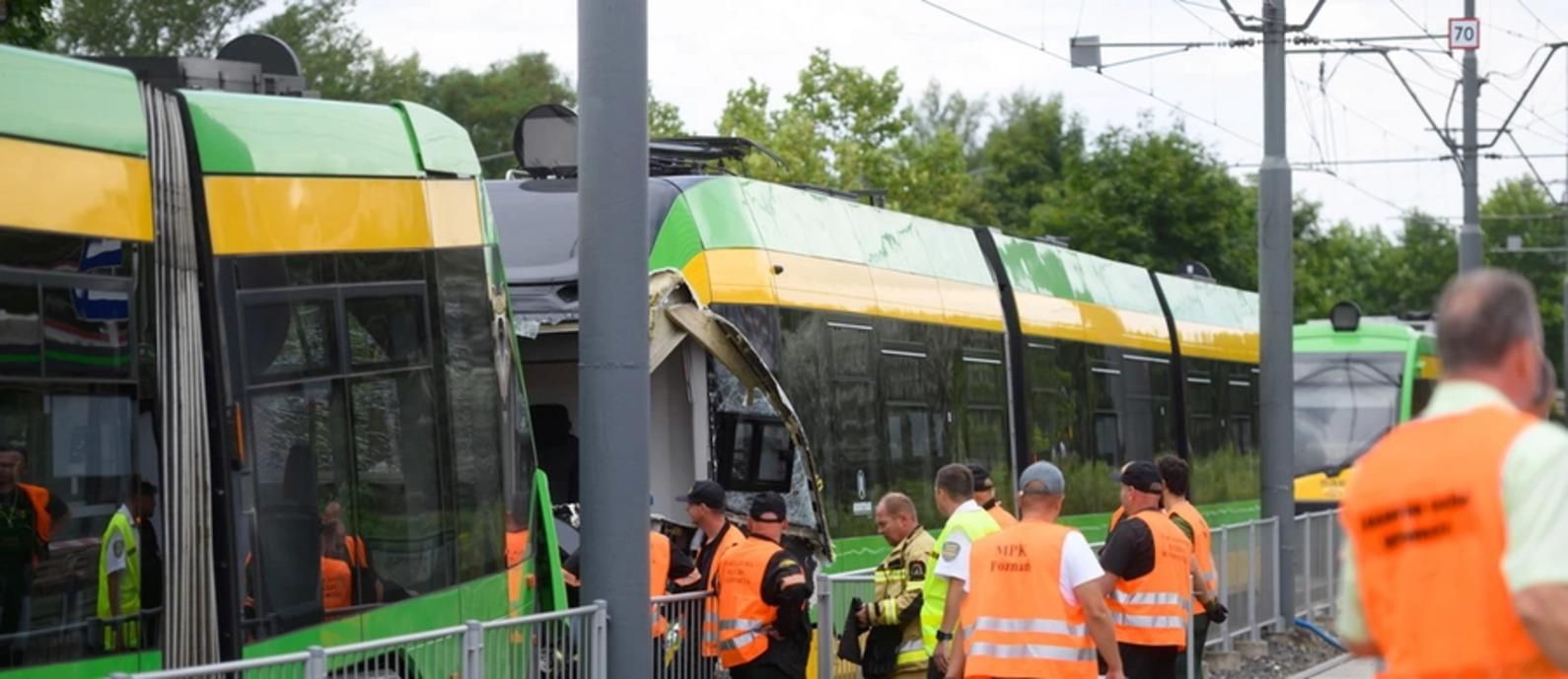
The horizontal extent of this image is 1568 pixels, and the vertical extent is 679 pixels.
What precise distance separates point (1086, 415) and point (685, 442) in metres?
7.57

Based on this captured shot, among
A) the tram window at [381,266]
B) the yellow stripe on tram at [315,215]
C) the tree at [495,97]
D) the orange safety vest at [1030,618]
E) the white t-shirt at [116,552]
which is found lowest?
the orange safety vest at [1030,618]

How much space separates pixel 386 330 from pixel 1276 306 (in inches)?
507

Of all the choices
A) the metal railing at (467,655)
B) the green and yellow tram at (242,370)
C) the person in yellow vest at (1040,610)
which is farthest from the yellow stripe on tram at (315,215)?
the person in yellow vest at (1040,610)

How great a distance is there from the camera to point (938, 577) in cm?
977

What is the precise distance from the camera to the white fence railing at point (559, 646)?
7.59 metres

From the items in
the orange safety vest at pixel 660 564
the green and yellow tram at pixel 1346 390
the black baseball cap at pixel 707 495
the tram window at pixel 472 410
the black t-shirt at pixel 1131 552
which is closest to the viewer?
the tram window at pixel 472 410

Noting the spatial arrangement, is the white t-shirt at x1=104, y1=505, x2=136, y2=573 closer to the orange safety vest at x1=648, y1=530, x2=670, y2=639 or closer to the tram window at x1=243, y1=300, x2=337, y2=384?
the tram window at x1=243, y1=300, x2=337, y2=384

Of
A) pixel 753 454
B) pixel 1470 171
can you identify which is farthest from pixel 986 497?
pixel 1470 171

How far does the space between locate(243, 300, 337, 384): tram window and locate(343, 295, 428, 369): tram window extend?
141 mm

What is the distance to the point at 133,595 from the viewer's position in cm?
785

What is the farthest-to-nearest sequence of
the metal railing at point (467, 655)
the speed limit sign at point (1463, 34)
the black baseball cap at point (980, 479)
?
the speed limit sign at point (1463, 34)
the black baseball cap at point (980, 479)
the metal railing at point (467, 655)

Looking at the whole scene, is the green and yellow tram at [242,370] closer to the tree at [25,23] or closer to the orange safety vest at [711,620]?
the orange safety vest at [711,620]

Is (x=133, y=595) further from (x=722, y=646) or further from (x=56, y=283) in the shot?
(x=722, y=646)

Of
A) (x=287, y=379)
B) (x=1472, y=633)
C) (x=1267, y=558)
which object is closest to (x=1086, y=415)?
(x=1267, y=558)
